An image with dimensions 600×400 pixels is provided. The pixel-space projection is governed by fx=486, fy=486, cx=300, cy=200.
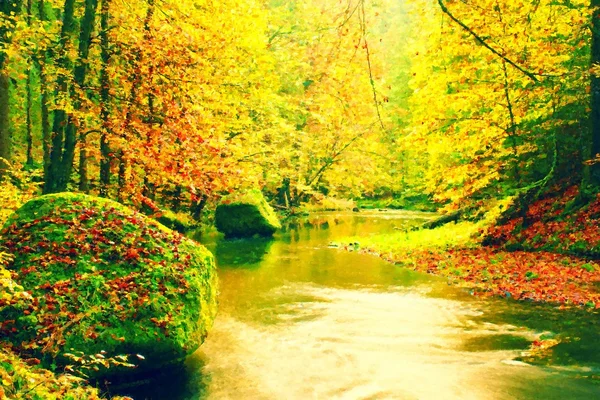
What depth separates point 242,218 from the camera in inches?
823

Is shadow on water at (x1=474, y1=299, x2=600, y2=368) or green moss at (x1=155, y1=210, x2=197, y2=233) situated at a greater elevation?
green moss at (x1=155, y1=210, x2=197, y2=233)

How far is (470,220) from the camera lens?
17.7 metres

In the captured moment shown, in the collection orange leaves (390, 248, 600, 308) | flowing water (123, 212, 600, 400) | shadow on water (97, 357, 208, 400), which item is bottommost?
shadow on water (97, 357, 208, 400)

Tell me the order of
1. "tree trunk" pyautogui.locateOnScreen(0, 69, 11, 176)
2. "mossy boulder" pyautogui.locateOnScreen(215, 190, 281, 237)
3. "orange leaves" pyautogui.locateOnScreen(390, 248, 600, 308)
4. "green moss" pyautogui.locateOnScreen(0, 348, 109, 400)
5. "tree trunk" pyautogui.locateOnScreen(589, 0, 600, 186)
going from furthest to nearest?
"mossy boulder" pyautogui.locateOnScreen(215, 190, 281, 237), "tree trunk" pyautogui.locateOnScreen(589, 0, 600, 186), "orange leaves" pyautogui.locateOnScreen(390, 248, 600, 308), "tree trunk" pyautogui.locateOnScreen(0, 69, 11, 176), "green moss" pyautogui.locateOnScreen(0, 348, 109, 400)

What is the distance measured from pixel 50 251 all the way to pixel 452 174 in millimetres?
11085

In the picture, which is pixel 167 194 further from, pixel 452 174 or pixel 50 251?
pixel 50 251

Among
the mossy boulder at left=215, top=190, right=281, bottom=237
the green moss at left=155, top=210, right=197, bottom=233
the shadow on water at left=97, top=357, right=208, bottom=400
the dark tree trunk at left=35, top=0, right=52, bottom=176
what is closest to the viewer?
the shadow on water at left=97, top=357, right=208, bottom=400

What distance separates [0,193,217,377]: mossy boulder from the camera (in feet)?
17.7

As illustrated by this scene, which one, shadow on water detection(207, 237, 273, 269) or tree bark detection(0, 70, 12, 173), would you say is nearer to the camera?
tree bark detection(0, 70, 12, 173)

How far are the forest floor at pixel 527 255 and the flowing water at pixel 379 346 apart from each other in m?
0.63

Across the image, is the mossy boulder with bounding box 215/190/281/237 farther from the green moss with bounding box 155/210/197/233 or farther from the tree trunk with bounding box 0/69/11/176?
the tree trunk with bounding box 0/69/11/176

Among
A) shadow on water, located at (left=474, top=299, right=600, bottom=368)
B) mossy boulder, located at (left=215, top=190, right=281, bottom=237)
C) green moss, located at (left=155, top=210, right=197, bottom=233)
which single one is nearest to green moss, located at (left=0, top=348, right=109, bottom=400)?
shadow on water, located at (left=474, top=299, right=600, bottom=368)

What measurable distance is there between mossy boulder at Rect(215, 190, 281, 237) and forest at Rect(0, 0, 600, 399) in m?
0.06

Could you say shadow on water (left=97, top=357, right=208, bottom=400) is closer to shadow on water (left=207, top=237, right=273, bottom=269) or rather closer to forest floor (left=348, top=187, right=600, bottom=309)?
forest floor (left=348, top=187, right=600, bottom=309)
